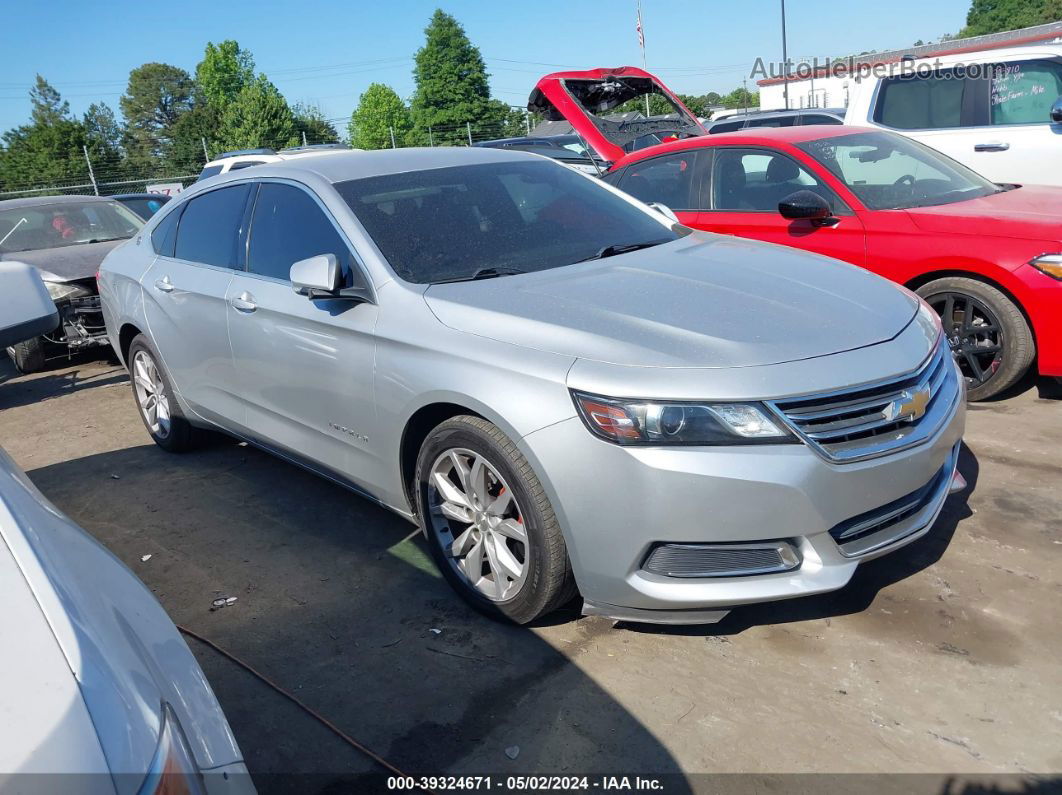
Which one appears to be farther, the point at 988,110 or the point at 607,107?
the point at 607,107

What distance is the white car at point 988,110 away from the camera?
730cm

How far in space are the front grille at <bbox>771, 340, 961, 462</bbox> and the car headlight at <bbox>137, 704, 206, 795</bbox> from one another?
178 centimetres

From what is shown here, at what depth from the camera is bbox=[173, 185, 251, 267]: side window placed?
14.2 ft

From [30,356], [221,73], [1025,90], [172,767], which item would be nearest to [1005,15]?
[221,73]

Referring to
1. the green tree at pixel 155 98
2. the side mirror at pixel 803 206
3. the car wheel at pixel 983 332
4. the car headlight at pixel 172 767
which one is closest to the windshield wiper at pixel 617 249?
the side mirror at pixel 803 206

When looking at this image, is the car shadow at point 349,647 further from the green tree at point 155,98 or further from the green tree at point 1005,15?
the green tree at point 155,98

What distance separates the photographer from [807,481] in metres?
2.54

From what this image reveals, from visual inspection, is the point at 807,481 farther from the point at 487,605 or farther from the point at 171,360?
the point at 171,360

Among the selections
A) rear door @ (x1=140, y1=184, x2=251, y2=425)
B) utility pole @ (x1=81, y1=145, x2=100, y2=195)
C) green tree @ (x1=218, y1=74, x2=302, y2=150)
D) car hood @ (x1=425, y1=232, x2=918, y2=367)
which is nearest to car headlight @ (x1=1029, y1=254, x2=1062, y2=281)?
car hood @ (x1=425, y1=232, x2=918, y2=367)

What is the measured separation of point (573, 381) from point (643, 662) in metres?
0.97

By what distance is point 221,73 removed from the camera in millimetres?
82250

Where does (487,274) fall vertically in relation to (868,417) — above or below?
above

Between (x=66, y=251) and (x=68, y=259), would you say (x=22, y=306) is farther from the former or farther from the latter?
(x=66, y=251)

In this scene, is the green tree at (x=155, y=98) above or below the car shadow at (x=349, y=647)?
above
